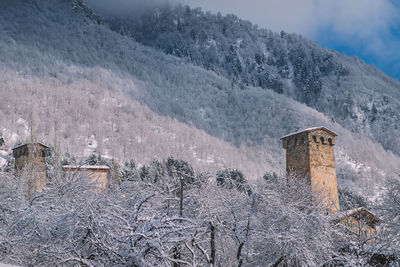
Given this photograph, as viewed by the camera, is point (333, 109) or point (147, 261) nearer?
point (147, 261)

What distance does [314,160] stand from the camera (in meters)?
19.0

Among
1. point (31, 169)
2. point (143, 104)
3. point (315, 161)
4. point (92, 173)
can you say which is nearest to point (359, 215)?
point (315, 161)

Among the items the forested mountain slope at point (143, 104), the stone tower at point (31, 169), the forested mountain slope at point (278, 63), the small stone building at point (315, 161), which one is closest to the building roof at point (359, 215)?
the small stone building at point (315, 161)

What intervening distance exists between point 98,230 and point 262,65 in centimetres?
16963

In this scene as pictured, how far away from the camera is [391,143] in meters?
114

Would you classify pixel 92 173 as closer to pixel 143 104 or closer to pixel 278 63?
pixel 143 104

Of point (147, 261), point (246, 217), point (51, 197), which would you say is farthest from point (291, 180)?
point (147, 261)

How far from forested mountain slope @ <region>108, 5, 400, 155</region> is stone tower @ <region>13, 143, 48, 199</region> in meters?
111

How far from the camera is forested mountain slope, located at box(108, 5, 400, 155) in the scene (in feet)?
431

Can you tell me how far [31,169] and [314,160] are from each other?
15373 millimetres

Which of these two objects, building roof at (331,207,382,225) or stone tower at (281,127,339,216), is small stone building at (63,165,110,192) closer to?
building roof at (331,207,382,225)

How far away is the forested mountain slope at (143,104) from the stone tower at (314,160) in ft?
155

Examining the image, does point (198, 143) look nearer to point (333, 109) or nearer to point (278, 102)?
point (278, 102)

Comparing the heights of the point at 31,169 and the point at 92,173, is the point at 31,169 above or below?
above
